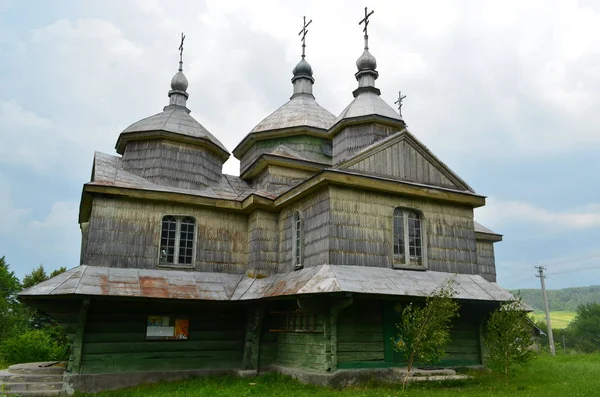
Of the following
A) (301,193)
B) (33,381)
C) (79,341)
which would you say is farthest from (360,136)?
(33,381)

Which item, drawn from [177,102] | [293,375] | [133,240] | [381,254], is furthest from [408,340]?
[177,102]

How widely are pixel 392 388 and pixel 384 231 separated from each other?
3843 mm

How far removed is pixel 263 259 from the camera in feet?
46.1

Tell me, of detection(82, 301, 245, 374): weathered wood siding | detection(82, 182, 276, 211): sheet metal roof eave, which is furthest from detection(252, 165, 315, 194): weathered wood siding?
detection(82, 301, 245, 374): weathered wood siding

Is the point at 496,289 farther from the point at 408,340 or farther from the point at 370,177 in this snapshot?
the point at 370,177

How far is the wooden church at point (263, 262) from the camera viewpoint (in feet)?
37.9

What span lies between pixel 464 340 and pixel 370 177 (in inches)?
199

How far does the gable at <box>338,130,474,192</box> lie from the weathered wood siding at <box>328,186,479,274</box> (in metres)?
0.67

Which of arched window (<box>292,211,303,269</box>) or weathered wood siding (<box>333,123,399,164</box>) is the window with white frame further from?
weathered wood siding (<box>333,123,399,164</box>)

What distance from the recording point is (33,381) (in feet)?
38.7

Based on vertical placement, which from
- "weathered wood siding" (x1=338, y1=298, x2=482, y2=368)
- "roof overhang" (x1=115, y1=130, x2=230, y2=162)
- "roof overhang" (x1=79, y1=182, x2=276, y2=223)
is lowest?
"weathered wood siding" (x1=338, y1=298, x2=482, y2=368)

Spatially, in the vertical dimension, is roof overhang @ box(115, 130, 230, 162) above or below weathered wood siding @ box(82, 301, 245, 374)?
above

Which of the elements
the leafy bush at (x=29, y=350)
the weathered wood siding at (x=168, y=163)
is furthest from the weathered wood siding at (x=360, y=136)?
the leafy bush at (x=29, y=350)

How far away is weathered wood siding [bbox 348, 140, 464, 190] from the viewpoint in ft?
42.4
